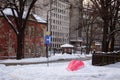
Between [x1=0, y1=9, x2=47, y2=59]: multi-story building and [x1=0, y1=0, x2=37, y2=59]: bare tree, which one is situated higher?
[x1=0, y1=0, x2=37, y2=59]: bare tree

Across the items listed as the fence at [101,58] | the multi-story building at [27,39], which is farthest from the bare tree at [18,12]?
the fence at [101,58]

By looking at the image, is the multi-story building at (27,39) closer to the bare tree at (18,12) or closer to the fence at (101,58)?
the bare tree at (18,12)

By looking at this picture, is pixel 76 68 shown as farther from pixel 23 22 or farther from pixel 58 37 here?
pixel 58 37

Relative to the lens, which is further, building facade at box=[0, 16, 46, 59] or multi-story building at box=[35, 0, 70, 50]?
multi-story building at box=[35, 0, 70, 50]

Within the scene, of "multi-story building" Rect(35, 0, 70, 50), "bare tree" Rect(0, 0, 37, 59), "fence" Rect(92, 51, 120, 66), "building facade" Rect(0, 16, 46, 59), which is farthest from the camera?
"multi-story building" Rect(35, 0, 70, 50)

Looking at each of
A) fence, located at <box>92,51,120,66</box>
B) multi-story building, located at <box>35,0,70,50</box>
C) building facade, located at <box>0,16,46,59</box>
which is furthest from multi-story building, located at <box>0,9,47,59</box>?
multi-story building, located at <box>35,0,70,50</box>

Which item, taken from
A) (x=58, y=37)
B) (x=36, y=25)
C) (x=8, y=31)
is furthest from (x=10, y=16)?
(x=58, y=37)

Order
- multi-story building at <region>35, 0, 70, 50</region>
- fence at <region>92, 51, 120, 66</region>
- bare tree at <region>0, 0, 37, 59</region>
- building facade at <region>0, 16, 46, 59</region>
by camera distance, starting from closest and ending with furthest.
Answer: fence at <region>92, 51, 120, 66</region> < bare tree at <region>0, 0, 37, 59</region> < building facade at <region>0, 16, 46, 59</region> < multi-story building at <region>35, 0, 70, 50</region>

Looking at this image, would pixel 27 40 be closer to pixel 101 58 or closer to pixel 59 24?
pixel 101 58

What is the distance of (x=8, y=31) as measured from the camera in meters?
48.5

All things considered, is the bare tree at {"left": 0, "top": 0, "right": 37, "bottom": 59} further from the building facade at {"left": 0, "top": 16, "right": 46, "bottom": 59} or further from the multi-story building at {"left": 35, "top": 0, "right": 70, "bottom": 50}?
the multi-story building at {"left": 35, "top": 0, "right": 70, "bottom": 50}

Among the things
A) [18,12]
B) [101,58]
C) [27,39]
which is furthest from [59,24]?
[101,58]

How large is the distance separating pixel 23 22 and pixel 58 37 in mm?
98777

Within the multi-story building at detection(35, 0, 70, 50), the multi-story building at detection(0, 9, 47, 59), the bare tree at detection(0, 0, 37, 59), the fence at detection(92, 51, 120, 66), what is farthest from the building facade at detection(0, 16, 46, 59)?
the multi-story building at detection(35, 0, 70, 50)
